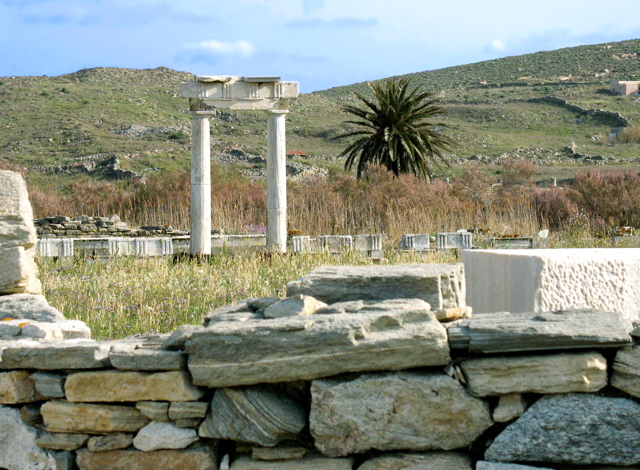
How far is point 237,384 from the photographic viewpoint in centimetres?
364

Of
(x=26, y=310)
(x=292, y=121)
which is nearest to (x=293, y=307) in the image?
(x=26, y=310)

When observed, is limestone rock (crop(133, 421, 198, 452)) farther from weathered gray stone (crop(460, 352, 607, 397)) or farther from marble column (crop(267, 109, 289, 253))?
marble column (crop(267, 109, 289, 253))

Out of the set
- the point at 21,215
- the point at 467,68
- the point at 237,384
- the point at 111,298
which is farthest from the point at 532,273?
the point at 467,68

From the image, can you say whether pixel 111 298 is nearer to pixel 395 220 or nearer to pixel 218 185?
pixel 395 220

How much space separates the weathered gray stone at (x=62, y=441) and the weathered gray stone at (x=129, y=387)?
22 centimetres

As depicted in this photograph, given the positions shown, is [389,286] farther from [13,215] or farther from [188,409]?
[13,215]

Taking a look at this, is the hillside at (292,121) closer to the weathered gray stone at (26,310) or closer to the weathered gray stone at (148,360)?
the weathered gray stone at (26,310)

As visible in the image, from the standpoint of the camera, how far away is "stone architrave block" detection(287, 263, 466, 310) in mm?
4133

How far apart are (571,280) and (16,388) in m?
3.42

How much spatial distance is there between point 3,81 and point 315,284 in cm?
5583

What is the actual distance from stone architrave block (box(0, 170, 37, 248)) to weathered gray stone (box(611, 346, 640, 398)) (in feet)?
14.0

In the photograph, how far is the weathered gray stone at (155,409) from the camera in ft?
12.3

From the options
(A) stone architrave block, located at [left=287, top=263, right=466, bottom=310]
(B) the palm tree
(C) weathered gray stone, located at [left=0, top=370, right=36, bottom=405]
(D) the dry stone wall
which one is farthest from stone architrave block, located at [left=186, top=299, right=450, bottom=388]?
(B) the palm tree

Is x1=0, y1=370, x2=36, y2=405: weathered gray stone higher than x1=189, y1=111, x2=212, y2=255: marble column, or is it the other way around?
x1=189, y1=111, x2=212, y2=255: marble column
